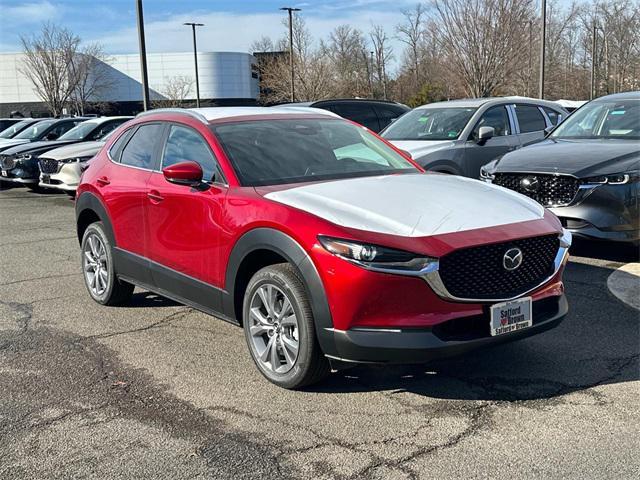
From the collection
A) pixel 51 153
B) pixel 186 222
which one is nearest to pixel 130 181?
pixel 186 222

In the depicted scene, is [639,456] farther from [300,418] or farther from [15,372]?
[15,372]

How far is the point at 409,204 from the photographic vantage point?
4.00 meters

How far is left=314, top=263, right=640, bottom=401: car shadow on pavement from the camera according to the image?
402cm

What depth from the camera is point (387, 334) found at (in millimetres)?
3605

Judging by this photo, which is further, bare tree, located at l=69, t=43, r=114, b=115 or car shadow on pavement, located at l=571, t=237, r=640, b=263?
bare tree, located at l=69, t=43, r=114, b=115

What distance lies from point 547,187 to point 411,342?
4.09 metres

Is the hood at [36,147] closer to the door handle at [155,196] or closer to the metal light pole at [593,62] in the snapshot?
the door handle at [155,196]

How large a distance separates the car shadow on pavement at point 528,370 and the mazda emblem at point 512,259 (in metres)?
0.51

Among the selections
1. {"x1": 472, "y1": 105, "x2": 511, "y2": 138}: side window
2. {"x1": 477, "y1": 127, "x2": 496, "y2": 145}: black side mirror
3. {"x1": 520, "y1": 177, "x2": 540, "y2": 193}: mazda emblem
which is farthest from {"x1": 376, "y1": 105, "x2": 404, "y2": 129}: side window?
{"x1": 520, "y1": 177, "x2": 540, "y2": 193}: mazda emblem

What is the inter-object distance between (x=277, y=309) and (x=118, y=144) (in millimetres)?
2725

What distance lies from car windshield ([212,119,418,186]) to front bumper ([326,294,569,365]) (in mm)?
1314

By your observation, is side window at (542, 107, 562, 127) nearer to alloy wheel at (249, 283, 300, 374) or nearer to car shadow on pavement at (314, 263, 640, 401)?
car shadow on pavement at (314, 263, 640, 401)

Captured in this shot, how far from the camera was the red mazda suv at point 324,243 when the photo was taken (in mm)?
3604

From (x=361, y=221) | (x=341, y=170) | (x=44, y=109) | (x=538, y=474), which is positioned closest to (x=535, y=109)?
(x=341, y=170)
